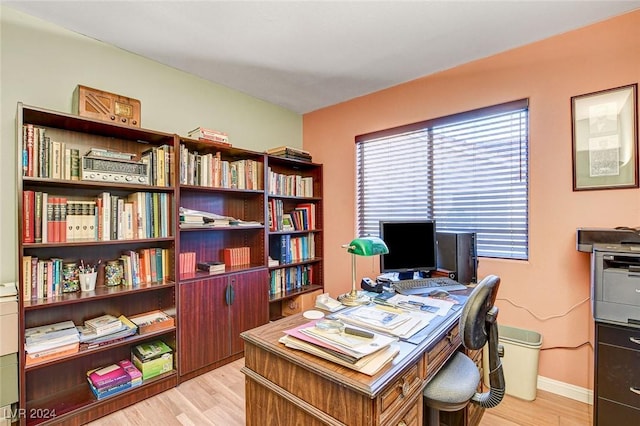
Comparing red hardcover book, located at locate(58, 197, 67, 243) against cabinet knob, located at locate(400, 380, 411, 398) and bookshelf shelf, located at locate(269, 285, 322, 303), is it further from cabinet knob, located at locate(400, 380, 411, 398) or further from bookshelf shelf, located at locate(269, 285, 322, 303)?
cabinet knob, located at locate(400, 380, 411, 398)

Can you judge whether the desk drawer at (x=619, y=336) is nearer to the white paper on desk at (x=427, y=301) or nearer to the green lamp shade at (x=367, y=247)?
the white paper on desk at (x=427, y=301)

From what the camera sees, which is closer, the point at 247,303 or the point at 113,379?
the point at 113,379

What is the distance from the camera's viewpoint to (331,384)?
100 cm

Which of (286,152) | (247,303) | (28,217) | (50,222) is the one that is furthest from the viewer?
(286,152)

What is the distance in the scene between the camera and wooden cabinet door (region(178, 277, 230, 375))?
7.44 feet

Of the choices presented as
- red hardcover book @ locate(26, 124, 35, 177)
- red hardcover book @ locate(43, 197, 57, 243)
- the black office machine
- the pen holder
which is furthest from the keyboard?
red hardcover book @ locate(26, 124, 35, 177)

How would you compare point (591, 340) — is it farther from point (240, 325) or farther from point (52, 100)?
point (52, 100)

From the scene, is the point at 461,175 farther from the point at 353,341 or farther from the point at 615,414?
the point at 353,341

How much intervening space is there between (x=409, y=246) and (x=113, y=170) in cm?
219

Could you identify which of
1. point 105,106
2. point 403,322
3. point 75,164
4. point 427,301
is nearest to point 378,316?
point 403,322

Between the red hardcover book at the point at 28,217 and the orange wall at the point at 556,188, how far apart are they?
10.3 ft

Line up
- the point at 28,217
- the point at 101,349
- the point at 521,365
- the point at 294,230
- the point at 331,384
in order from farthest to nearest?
the point at 294,230 < the point at 521,365 < the point at 101,349 < the point at 28,217 < the point at 331,384

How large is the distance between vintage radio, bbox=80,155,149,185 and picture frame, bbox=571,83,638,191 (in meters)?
3.12

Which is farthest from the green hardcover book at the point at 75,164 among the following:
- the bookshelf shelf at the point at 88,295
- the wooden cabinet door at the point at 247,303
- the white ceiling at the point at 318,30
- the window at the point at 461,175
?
the window at the point at 461,175
